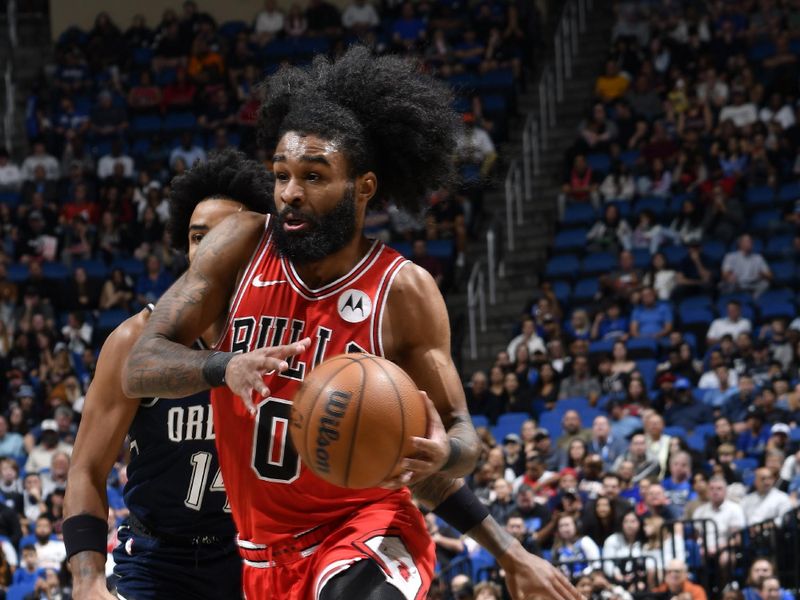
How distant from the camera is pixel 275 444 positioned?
4102 mm

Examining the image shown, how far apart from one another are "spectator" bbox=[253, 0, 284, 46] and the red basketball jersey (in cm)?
1727

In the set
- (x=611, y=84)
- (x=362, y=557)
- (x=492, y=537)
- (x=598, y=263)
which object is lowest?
(x=598, y=263)

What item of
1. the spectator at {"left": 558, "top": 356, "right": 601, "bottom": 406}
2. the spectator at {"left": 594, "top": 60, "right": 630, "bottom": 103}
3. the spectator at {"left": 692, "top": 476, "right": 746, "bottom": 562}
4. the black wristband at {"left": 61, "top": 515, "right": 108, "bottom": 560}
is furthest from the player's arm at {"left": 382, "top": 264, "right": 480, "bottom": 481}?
the spectator at {"left": 594, "top": 60, "right": 630, "bottom": 103}

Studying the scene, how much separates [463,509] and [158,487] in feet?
3.80

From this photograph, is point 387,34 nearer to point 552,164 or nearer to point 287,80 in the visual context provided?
point 552,164

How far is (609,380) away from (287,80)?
937 centimetres

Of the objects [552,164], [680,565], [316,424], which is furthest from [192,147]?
[316,424]

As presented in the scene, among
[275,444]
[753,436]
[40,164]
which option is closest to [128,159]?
[40,164]

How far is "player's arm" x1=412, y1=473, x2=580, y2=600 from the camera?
4477 millimetres

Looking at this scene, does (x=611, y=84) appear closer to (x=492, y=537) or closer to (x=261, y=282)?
(x=492, y=537)

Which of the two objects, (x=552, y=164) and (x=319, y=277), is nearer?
(x=319, y=277)

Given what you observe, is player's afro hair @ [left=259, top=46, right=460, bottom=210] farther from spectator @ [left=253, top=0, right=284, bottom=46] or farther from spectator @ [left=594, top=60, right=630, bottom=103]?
spectator @ [left=253, top=0, right=284, bottom=46]

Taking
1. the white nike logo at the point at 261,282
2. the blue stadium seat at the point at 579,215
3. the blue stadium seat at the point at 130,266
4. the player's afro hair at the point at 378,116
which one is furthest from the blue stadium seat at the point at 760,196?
the white nike logo at the point at 261,282

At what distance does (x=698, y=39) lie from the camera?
1802 cm
